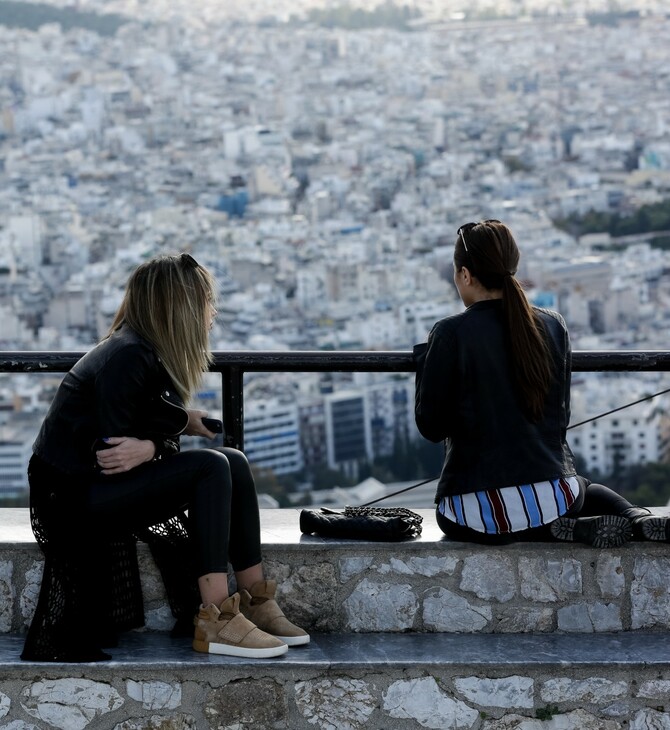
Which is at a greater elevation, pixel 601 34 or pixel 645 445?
pixel 601 34

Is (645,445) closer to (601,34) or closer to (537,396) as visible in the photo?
(537,396)

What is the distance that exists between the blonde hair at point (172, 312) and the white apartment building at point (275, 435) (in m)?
34.8

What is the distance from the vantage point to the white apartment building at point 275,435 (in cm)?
3800

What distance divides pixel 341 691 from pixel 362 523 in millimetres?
409

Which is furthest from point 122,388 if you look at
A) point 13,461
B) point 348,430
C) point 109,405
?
point 348,430

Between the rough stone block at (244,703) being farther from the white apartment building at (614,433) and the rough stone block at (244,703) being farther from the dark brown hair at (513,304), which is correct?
the white apartment building at (614,433)

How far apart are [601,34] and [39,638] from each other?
85.9m

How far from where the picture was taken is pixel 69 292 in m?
50.7

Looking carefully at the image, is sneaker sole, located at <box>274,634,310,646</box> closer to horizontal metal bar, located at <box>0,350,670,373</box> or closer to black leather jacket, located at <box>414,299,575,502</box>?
black leather jacket, located at <box>414,299,575,502</box>

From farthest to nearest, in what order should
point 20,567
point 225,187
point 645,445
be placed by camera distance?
point 225,187
point 645,445
point 20,567

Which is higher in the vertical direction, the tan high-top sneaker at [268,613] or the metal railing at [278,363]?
the metal railing at [278,363]

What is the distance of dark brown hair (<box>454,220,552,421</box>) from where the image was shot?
112 inches

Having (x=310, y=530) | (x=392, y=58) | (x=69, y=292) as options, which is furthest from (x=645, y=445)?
(x=392, y=58)

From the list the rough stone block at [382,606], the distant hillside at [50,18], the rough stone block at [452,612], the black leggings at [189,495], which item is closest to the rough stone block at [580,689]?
the rough stone block at [452,612]
